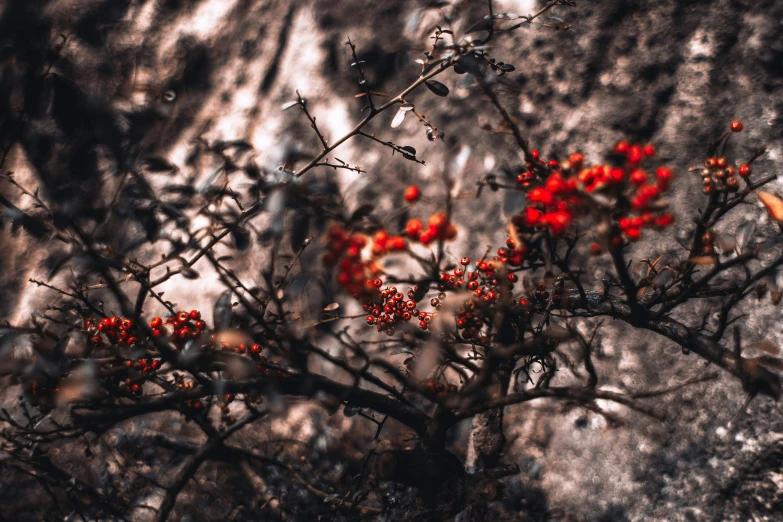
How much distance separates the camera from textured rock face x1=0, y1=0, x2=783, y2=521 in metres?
2.28

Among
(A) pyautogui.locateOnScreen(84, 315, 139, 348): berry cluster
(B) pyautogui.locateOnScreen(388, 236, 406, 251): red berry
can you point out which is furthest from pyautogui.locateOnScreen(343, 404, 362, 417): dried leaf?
(B) pyautogui.locateOnScreen(388, 236, 406, 251): red berry

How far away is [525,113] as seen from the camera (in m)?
3.26

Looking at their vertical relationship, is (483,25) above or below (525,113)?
below

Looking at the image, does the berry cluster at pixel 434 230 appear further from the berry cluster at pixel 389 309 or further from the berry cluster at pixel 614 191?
the berry cluster at pixel 389 309

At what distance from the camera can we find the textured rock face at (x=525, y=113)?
2.28m

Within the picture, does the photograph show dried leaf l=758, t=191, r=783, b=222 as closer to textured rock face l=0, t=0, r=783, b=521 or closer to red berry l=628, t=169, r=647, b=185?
red berry l=628, t=169, r=647, b=185

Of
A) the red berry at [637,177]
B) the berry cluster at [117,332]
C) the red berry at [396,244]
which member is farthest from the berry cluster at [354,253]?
the berry cluster at [117,332]

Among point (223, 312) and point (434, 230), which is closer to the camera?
point (434, 230)

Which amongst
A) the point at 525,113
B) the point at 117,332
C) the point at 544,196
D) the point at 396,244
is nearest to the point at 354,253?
the point at 396,244

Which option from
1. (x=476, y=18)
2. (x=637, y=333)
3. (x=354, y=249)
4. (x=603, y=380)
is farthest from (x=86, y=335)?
(x=476, y=18)

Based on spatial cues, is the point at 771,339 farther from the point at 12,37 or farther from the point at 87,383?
the point at 12,37

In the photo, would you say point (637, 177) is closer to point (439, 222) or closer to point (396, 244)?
point (439, 222)

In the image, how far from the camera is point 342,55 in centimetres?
368

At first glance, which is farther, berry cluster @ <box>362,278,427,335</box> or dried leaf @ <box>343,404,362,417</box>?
berry cluster @ <box>362,278,427,335</box>
